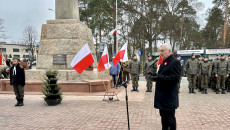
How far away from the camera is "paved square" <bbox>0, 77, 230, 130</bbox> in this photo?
4219 millimetres

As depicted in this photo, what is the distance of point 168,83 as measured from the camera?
9.80ft

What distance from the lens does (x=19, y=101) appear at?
629 centimetres

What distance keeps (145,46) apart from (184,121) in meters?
24.3

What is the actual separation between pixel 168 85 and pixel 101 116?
259cm

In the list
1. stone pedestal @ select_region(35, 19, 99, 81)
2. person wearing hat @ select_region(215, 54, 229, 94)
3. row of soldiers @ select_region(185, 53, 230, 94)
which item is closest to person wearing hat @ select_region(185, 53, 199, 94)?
row of soldiers @ select_region(185, 53, 230, 94)

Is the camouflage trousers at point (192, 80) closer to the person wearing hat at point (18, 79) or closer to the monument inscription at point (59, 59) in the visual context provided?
the monument inscription at point (59, 59)

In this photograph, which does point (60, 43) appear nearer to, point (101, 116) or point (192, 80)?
point (101, 116)

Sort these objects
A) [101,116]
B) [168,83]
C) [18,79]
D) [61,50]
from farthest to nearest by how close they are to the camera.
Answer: [61,50]
[18,79]
[101,116]
[168,83]

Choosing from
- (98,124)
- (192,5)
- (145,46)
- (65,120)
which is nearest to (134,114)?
(98,124)

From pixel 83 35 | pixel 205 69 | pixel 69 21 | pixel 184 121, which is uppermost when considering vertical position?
pixel 69 21

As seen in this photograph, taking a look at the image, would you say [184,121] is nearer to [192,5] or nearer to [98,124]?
[98,124]

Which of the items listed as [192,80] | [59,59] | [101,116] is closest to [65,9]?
→ [59,59]

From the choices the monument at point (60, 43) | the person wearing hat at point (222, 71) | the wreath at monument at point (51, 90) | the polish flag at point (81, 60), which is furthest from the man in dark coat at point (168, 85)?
the person wearing hat at point (222, 71)

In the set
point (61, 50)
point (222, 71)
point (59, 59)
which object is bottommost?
point (222, 71)
